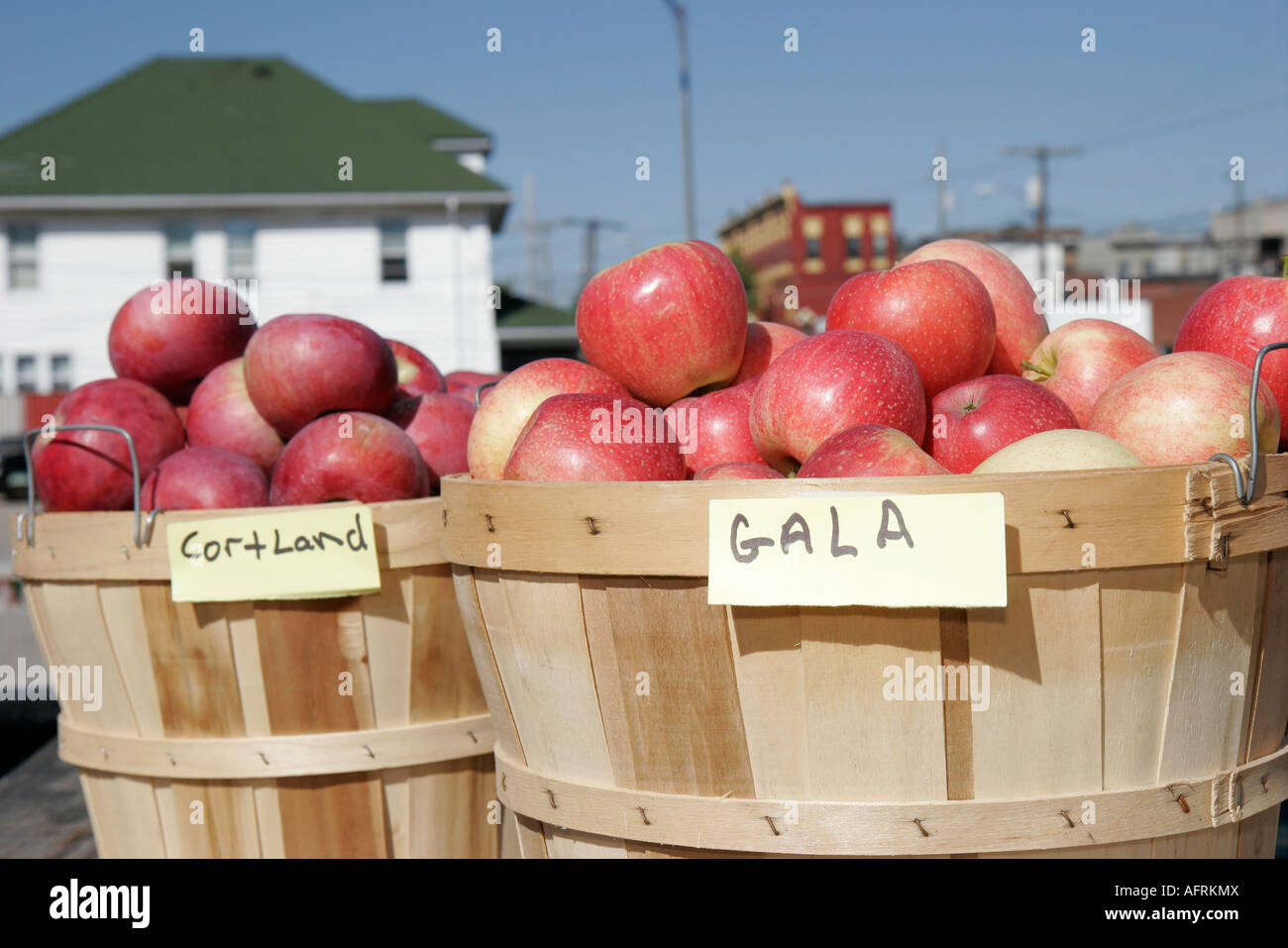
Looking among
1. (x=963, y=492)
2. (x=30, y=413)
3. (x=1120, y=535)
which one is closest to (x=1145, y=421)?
(x=1120, y=535)

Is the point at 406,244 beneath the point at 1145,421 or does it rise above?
above

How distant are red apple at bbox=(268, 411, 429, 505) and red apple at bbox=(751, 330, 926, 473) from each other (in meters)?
0.96

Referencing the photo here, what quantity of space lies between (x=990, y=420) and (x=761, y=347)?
77 centimetres

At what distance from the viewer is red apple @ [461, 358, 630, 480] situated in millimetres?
2535

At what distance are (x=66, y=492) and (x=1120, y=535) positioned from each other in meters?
2.41

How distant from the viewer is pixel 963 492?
163 centimetres

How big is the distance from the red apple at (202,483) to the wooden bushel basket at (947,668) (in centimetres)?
116

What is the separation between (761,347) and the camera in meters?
2.83

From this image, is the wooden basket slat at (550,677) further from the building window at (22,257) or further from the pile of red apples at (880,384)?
the building window at (22,257)

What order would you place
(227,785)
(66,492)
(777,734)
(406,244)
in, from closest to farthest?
(777,734) < (227,785) < (66,492) < (406,244)

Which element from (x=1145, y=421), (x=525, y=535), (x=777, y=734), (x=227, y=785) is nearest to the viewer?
(x=777, y=734)

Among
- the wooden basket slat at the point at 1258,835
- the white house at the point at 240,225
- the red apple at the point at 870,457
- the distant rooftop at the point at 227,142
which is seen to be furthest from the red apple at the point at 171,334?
the distant rooftop at the point at 227,142
